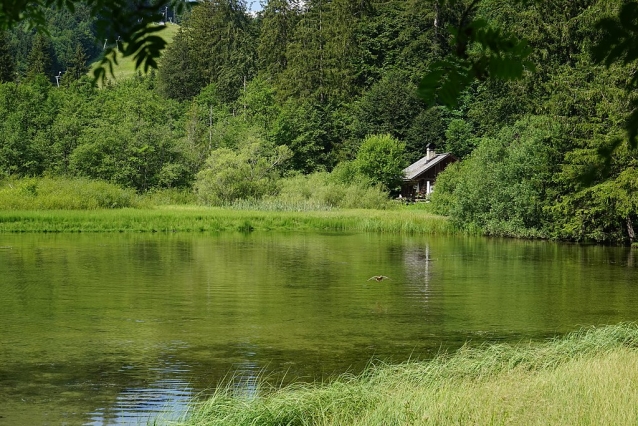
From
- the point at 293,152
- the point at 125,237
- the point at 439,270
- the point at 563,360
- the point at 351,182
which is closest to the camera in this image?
the point at 563,360

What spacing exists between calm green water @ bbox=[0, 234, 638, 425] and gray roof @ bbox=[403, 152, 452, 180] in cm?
3152

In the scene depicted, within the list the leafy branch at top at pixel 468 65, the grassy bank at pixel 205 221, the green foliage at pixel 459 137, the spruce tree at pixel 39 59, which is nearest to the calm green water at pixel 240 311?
the grassy bank at pixel 205 221

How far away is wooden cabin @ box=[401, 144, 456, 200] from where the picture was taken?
64875 millimetres

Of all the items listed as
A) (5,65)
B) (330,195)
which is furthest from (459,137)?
A: (5,65)

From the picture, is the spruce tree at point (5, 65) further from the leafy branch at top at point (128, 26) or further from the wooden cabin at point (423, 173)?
A: the leafy branch at top at point (128, 26)

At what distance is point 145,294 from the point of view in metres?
20.4

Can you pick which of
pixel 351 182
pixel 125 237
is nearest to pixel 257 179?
pixel 351 182

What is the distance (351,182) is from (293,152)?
23.7 ft

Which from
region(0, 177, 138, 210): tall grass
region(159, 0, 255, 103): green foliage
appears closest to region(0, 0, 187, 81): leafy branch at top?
region(0, 177, 138, 210): tall grass

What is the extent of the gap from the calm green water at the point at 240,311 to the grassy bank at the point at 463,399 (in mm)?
1686

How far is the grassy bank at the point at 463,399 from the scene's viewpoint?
7.92 metres

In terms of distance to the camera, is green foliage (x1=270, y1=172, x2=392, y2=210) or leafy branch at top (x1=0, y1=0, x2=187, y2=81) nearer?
leafy branch at top (x1=0, y1=0, x2=187, y2=81)

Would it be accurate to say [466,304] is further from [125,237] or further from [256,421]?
[125,237]

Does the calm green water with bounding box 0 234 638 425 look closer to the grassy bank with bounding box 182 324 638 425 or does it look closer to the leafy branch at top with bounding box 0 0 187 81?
the grassy bank with bounding box 182 324 638 425
